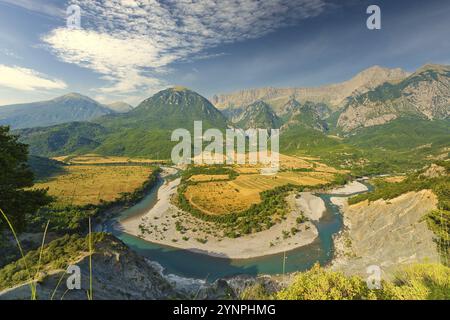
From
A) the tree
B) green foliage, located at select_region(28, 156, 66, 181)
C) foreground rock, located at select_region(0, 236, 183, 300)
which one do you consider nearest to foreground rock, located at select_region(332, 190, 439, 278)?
foreground rock, located at select_region(0, 236, 183, 300)

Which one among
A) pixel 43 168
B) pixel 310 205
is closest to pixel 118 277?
pixel 310 205

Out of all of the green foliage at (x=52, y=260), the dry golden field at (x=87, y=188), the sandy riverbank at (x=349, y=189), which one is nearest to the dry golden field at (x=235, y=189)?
the sandy riverbank at (x=349, y=189)

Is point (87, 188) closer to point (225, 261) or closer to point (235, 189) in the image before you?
point (235, 189)

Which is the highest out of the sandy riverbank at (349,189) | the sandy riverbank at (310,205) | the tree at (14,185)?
the tree at (14,185)

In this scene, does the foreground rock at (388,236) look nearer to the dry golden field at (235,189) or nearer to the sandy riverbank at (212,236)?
the sandy riverbank at (212,236)

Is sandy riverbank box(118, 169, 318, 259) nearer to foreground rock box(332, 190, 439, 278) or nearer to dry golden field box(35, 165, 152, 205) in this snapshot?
foreground rock box(332, 190, 439, 278)
